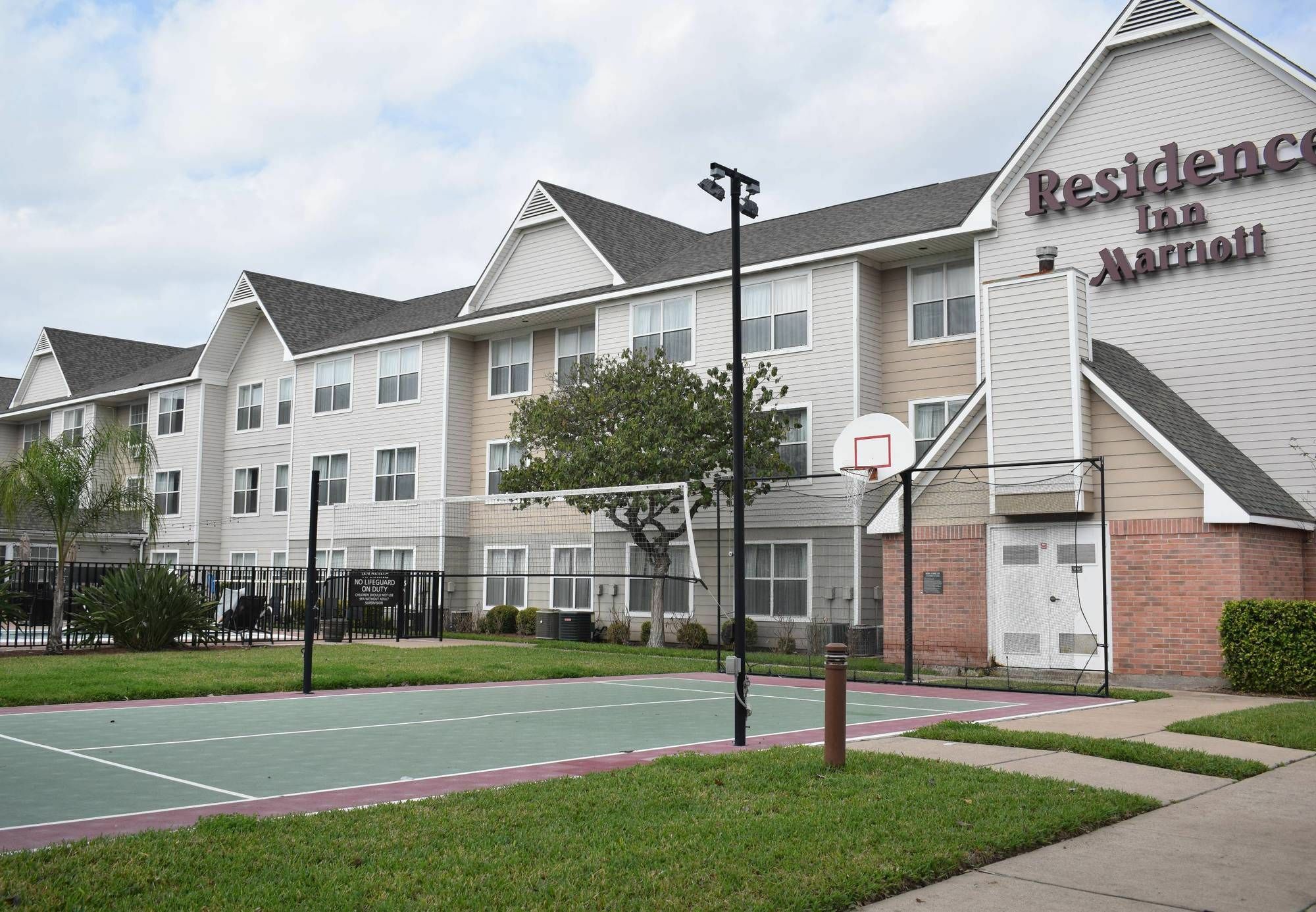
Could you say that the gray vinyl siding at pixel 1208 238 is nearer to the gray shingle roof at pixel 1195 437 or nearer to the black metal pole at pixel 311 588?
the gray shingle roof at pixel 1195 437

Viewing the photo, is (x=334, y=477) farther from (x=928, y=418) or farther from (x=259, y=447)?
(x=928, y=418)

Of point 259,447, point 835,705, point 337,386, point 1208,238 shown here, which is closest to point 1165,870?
point 835,705

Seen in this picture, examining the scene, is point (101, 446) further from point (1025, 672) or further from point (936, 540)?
point (1025, 672)

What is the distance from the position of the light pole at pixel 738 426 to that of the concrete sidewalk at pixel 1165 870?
384 cm

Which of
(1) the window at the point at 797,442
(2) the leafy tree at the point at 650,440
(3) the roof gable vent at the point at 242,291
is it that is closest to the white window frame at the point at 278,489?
(3) the roof gable vent at the point at 242,291

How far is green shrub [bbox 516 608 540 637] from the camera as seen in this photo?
32.8m

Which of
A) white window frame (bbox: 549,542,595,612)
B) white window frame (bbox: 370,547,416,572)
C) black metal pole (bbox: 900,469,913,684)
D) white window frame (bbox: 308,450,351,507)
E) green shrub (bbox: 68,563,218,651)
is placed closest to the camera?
black metal pole (bbox: 900,469,913,684)

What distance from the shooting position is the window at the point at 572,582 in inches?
1270

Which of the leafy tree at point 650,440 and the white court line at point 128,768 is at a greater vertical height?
the leafy tree at point 650,440

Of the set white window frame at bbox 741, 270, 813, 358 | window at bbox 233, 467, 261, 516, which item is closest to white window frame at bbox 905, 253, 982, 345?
white window frame at bbox 741, 270, 813, 358

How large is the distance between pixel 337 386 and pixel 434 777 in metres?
33.2

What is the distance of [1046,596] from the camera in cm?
2062

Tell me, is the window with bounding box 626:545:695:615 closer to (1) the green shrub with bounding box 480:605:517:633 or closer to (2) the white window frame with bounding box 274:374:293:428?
(1) the green shrub with bounding box 480:605:517:633

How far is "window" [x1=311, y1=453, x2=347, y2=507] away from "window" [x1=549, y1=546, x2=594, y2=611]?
9.74 metres
